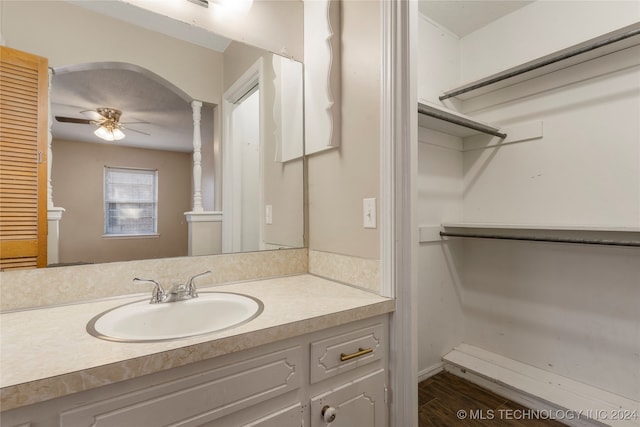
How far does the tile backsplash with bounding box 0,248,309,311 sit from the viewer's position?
3.05 feet

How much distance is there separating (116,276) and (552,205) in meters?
2.28

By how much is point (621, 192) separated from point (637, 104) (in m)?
0.45

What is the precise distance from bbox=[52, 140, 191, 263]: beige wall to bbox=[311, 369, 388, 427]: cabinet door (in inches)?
29.8

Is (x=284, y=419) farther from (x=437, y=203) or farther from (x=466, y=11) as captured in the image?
(x=466, y=11)

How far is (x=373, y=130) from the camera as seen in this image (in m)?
1.13

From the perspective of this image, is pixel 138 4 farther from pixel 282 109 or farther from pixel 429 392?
pixel 429 392

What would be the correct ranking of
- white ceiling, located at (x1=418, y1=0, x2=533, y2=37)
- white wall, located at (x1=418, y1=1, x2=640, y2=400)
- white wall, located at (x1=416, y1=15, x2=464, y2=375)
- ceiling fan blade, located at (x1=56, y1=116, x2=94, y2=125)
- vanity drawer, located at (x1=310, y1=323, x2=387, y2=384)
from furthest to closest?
white wall, located at (x1=416, y1=15, x2=464, y2=375)
white ceiling, located at (x1=418, y1=0, x2=533, y2=37)
white wall, located at (x1=418, y1=1, x2=640, y2=400)
ceiling fan blade, located at (x1=56, y1=116, x2=94, y2=125)
vanity drawer, located at (x1=310, y1=323, x2=387, y2=384)

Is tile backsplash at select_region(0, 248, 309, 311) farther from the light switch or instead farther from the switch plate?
the switch plate

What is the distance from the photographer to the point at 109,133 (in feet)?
3.57

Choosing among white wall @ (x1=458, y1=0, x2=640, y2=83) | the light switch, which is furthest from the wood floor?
white wall @ (x1=458, y1=0, x2=640, y2=83)

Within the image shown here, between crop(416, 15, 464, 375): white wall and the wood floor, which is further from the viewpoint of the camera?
crop(416, 15, 464, 375): white wall

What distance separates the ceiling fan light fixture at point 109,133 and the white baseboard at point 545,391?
88.2 inches

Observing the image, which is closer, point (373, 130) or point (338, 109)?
point (373, 130)

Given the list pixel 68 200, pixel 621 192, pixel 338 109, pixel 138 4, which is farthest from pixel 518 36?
pixel 68 200
